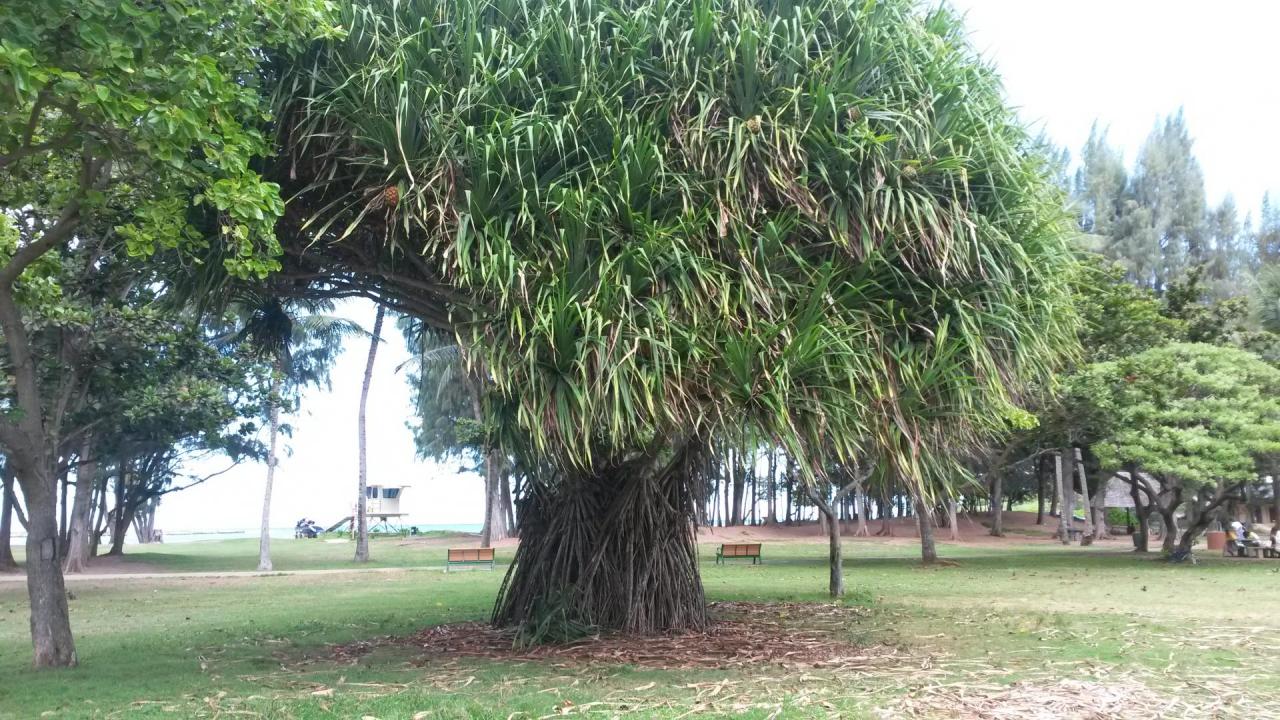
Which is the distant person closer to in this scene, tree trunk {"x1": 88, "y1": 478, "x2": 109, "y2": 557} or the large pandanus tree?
the large pandanus tree

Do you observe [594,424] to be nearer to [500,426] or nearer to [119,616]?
[500,426]

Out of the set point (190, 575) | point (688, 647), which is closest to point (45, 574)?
point (688, 647)

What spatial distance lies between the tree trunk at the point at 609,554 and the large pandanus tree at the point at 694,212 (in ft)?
3.95

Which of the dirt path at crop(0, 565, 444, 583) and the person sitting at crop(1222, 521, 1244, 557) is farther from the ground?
the person sitting at crop(1222, 521, 1244, 557)

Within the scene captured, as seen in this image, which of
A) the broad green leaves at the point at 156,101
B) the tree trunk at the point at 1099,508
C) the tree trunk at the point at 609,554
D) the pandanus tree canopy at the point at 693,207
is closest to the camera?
the broad green leaves at the point at 156,101

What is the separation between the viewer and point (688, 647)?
32.1 feet

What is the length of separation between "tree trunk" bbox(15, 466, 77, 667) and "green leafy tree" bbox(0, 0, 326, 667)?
0.04ft

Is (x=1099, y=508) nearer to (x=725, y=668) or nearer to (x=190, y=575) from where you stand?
(x=190, y=575)

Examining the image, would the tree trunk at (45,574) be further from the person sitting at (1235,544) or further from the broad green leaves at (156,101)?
the person sitting at (1235,544)

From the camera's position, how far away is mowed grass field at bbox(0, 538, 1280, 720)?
6.90m

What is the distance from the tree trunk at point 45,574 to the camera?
817 cm

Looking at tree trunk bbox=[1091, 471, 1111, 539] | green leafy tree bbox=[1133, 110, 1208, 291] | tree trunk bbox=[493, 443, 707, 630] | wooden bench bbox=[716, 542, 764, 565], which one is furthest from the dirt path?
green leafy tree bbox=[1133, 110, 1208, 291]

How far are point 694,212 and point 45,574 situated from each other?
6.46m

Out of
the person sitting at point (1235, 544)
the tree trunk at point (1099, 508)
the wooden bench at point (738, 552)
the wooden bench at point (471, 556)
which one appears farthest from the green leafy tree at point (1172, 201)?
the wooden bench at point (471, 556)
